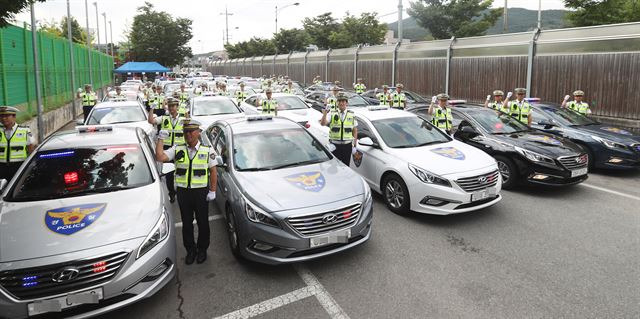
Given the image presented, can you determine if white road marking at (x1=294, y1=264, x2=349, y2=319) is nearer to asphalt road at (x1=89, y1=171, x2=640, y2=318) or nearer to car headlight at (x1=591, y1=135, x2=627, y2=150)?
asphalt road at (x1=89, y1=171, x2=640, y2=318)

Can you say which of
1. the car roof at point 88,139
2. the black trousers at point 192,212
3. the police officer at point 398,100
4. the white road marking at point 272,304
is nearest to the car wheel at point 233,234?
the black trousers at point 192,212

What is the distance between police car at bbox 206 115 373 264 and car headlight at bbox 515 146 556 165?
11.7 ft

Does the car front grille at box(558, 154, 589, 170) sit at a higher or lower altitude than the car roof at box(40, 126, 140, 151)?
lower

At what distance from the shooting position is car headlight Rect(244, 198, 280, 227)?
13.9 ft

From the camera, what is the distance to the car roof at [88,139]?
4824 mm

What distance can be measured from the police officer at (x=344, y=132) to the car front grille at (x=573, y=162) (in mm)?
3391

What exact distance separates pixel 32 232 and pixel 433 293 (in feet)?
11.7

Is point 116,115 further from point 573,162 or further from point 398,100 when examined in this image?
point 573,162

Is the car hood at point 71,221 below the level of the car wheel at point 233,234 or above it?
above

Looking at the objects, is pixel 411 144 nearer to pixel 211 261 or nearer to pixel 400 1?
pixel 211 261

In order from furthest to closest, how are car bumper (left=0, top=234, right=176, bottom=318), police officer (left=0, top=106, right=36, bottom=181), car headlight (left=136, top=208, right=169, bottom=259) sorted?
police officer (left=0, top=106, right=36, bottom=181) < car headlight (left=136, top=208, right=169, bottom=259) < car bumper (left=0, top=234, right=176, bottom=318)

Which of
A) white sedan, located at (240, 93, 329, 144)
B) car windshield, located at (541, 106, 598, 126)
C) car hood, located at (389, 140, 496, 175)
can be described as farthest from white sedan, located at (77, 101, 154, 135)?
car windshield, located at (541, 106, 598, 126)

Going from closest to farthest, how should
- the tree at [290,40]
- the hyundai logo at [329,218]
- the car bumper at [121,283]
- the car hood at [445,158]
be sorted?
the car bumper at [121,283], the hyundai logo at [329,218], the car hood at [445,158], the tree at [290,40]

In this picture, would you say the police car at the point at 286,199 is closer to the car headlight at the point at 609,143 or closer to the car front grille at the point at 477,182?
the car front grille at the point at 477,182
